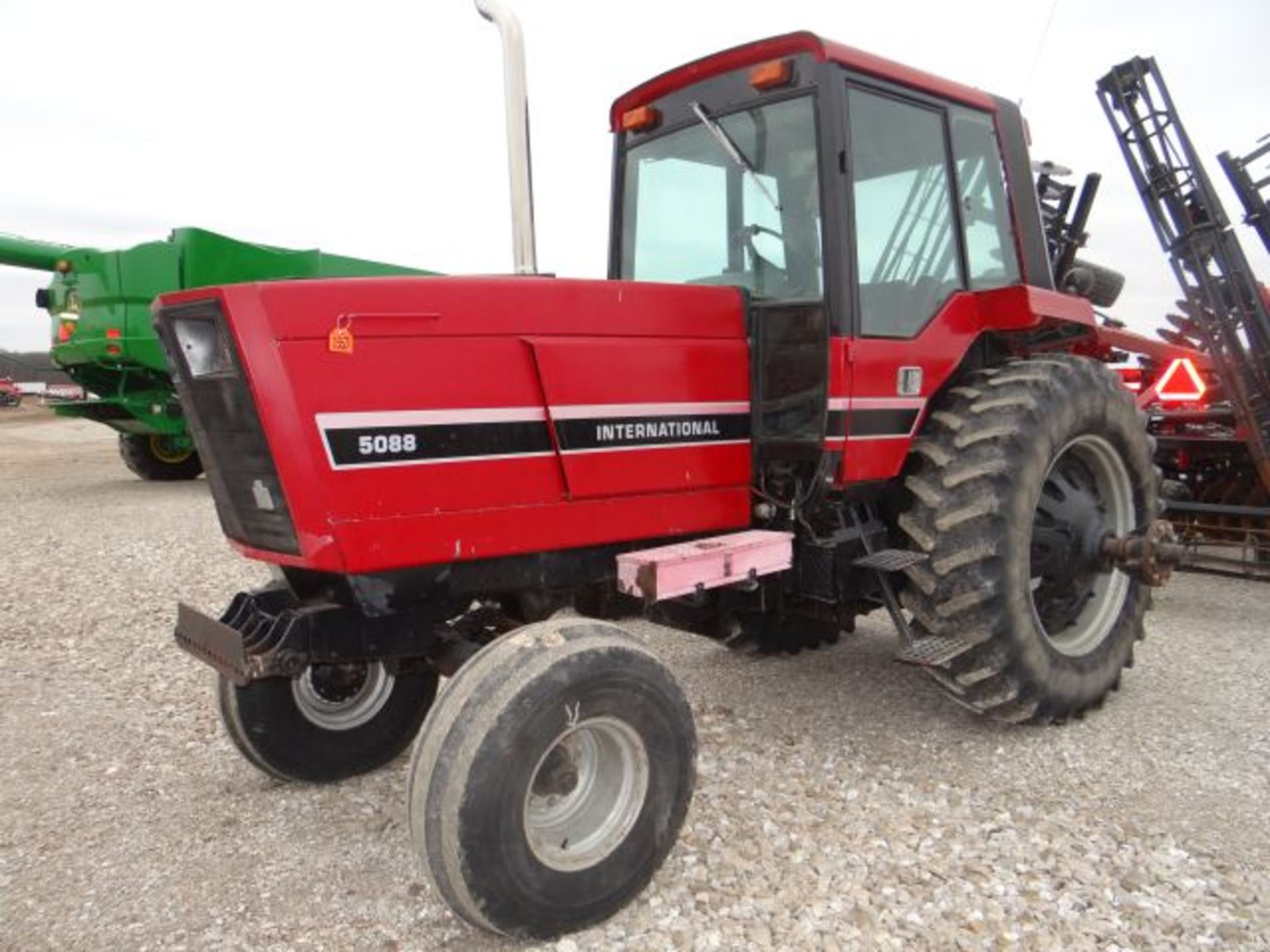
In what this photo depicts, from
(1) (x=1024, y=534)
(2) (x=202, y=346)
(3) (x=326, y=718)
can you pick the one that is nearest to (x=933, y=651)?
(1) (x=1024, y=534)

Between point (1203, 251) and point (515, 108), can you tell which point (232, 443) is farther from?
point (1203, 251)

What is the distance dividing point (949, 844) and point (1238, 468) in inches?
189

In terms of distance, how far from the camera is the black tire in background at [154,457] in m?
11.8

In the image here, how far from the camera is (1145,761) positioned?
3.33 meters

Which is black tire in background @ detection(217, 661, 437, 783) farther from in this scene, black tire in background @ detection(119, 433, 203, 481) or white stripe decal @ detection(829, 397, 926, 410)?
black tire in background @ detection(119, 433, 203, 481)

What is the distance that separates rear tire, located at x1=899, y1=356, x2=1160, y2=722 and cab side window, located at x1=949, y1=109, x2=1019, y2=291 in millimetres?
388

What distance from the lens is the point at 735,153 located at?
10.4 ft

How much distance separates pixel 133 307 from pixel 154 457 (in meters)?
2.27

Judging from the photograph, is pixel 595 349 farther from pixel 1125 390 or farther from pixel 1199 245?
pixel 1199 245

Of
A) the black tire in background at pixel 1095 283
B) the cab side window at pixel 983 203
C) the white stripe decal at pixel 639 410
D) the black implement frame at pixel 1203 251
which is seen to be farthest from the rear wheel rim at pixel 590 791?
the black implement frame at pixel 1203 251

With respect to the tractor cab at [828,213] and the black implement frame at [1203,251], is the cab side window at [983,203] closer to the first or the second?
the tractor cab at [828,213]

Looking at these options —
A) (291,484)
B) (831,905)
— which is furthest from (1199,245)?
(291,484)

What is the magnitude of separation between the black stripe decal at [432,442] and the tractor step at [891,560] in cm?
124

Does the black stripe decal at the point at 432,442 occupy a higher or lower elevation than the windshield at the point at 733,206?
lower
